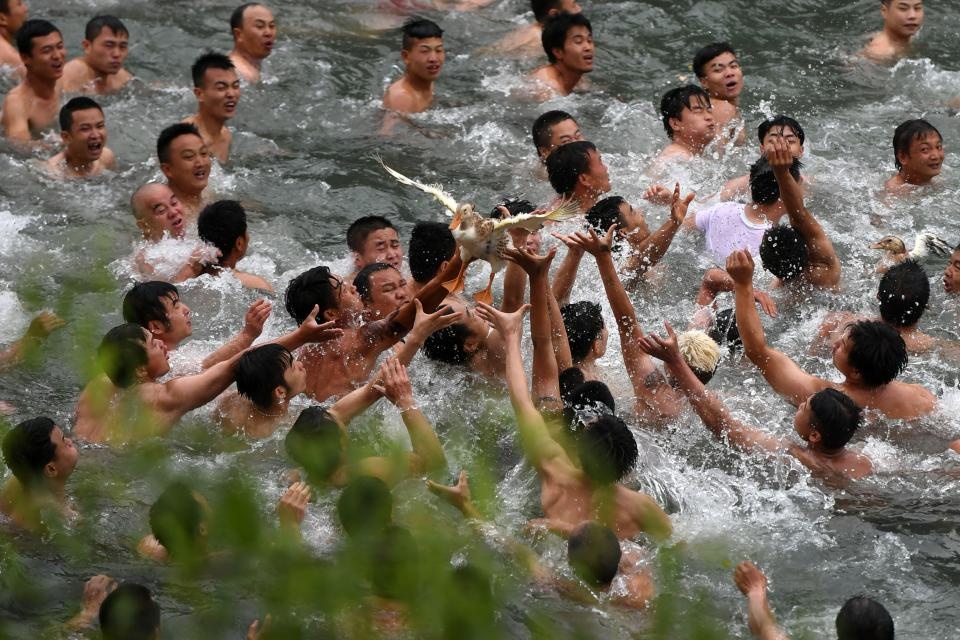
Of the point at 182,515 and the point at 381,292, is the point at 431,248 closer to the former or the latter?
the point at 381,292

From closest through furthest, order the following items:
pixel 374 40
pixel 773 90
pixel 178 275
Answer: pixel 178 275
pixel 773 90
pixel 374 40

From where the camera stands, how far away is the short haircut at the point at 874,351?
6.34 metres

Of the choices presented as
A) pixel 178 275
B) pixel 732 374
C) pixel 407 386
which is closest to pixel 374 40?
pixel 178 275

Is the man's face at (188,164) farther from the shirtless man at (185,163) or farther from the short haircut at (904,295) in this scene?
the short haircut at (904,295)

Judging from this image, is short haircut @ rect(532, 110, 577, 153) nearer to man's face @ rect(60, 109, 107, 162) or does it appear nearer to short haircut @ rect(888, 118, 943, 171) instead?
short haircut @ rect(888, 118, 943, 171)

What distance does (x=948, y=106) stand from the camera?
10.6 m

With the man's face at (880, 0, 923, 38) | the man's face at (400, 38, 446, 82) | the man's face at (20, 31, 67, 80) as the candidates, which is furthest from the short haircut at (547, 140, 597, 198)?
the man's face at (880, 0, 923, 38)

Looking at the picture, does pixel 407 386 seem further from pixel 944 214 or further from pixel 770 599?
pixel 944 214

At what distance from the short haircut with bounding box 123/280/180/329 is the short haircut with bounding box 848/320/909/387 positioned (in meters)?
3.44

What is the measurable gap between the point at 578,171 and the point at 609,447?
10.1 feet

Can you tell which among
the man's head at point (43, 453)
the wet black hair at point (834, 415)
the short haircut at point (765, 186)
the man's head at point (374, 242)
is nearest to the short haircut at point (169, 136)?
the man's head at point (374, 242)

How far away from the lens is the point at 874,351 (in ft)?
20.8

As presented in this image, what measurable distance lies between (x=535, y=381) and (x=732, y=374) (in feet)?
→ 5.25

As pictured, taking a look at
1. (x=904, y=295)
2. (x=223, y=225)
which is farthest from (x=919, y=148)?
(x=223, y=225)
